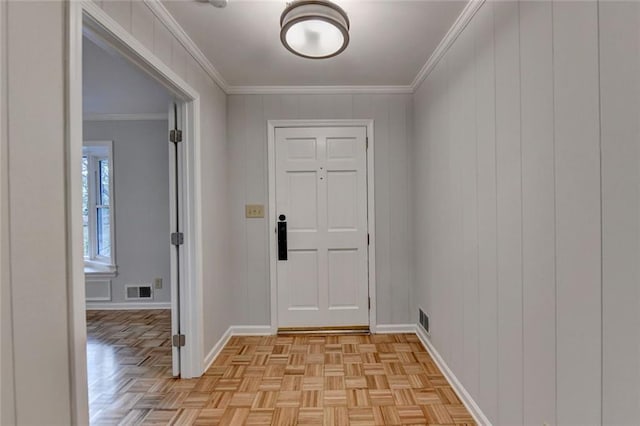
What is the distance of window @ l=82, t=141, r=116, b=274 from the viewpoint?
4000 millimetres

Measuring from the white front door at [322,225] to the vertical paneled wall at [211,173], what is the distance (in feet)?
1.67

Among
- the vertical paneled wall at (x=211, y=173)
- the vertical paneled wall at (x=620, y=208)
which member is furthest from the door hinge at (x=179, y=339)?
the vertical paneled wall at (x=620, y=208)

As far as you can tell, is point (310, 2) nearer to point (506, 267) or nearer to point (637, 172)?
point (637, 172)

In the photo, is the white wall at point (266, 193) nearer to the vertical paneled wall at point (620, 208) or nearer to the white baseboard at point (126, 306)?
the white baseboard at point (126, 306)

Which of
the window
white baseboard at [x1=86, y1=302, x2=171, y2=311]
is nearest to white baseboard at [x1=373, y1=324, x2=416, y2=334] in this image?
white baseboard at [x1=86, y1=302, x2=171, y2=311]

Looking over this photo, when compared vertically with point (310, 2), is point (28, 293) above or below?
below

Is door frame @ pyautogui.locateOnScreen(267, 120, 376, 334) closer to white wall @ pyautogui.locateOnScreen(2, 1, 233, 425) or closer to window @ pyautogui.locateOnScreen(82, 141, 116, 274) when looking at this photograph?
white wall @ pyautogui.locateOnScreen(2, 1, 233, 425)

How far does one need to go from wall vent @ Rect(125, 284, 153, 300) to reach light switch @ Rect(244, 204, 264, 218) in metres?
1.88

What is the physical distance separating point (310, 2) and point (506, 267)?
159 centimetres

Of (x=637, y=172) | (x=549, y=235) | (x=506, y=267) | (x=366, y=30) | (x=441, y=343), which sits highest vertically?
(x=366, y=30)

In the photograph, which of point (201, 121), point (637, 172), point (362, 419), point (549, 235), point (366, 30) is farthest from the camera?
point (201, 121)

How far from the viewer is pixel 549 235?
121cm

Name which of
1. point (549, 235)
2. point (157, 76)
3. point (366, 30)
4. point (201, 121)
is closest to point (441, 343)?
point (549, 235)

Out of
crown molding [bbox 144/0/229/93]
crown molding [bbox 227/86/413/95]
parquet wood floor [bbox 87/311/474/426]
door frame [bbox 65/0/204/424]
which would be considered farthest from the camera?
crown molding [bbox 227/86/413/95]
